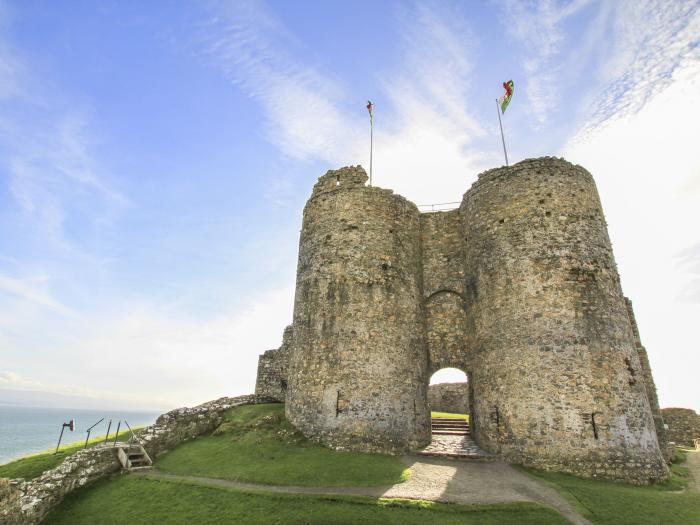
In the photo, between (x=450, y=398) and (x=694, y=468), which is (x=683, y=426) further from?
(x=450, y=398)

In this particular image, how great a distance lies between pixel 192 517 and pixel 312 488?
3.44m

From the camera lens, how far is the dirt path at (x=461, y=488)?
35.9ft

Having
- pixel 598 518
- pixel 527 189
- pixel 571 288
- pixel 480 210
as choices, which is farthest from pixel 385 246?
pixel 598 518

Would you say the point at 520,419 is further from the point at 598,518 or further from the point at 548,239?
the point at 548,239

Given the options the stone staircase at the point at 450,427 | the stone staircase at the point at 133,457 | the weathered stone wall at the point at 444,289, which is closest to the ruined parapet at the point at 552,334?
the weathered stone wall at the point at 444,289

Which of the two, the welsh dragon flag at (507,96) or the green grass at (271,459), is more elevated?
the welsh dragon flag at (507,96)

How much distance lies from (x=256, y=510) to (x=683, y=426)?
102ft

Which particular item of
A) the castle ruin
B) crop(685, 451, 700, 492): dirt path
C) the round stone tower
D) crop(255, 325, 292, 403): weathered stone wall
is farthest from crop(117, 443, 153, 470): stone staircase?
crop(685, 451, 700, 492): dirt path

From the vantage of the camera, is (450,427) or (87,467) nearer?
(87,467)

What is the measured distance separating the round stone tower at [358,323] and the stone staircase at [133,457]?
19.2 ft

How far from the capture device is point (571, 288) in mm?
16078

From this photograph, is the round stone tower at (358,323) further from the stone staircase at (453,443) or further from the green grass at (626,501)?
the green grass at (626,501)

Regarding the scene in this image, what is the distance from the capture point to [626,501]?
37.0ft

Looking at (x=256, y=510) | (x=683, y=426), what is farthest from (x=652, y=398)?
(x=256, y=510)
